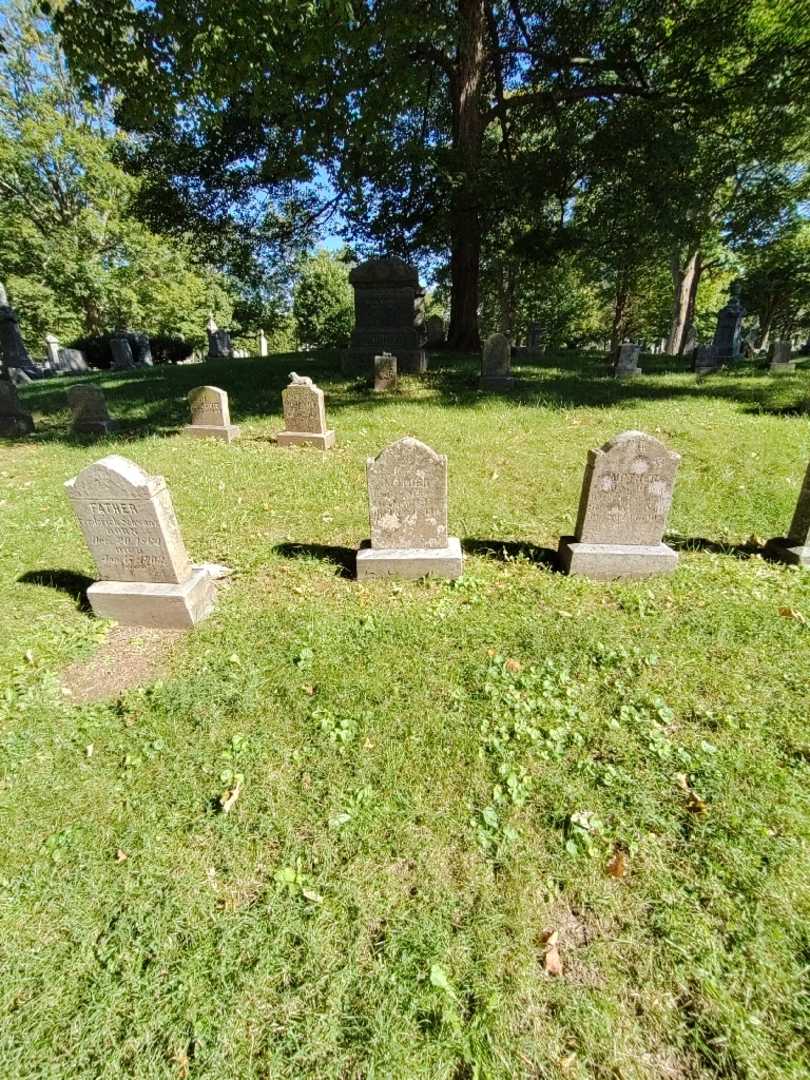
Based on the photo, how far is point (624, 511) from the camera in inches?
171

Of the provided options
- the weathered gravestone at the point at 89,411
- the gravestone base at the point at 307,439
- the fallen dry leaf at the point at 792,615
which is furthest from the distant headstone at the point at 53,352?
the fallen dry leaf at the point at 792,615

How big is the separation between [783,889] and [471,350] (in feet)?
53.8

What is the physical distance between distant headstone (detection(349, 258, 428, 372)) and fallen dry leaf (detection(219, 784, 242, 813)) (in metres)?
12.2

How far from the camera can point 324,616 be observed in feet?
13.0

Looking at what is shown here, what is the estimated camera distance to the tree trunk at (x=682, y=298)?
21797mm

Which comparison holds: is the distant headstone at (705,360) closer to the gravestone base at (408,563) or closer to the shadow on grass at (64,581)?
the gravestone base at (408,563)

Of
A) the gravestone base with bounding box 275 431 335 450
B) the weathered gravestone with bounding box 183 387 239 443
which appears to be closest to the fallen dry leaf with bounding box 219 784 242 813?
the gravestone base with bounding box 275 431 335 450

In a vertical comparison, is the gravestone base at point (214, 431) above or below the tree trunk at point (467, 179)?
below

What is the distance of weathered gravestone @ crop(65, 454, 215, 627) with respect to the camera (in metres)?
3.70

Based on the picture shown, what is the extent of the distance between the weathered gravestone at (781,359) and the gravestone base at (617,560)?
12.8 metres

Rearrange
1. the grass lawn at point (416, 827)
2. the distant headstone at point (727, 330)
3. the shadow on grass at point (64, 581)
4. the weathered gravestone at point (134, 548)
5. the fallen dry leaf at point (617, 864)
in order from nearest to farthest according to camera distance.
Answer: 1. the grass lawn at point (416, 827)
2. the fallen dry leaf at point (617, 864)
3. the weathered gravestone at point (134, 548)
4. the shadow on grass at point (64, 581)
5. the distant headstone at point (727, 330)

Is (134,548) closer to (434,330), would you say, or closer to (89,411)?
(89,411)

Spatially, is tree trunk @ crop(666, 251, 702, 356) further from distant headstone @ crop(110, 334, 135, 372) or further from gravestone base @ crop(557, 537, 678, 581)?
distant headstone @ crop(110, 334, 135, 372)

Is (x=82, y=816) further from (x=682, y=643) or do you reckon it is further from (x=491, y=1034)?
(x=682, y=643)
